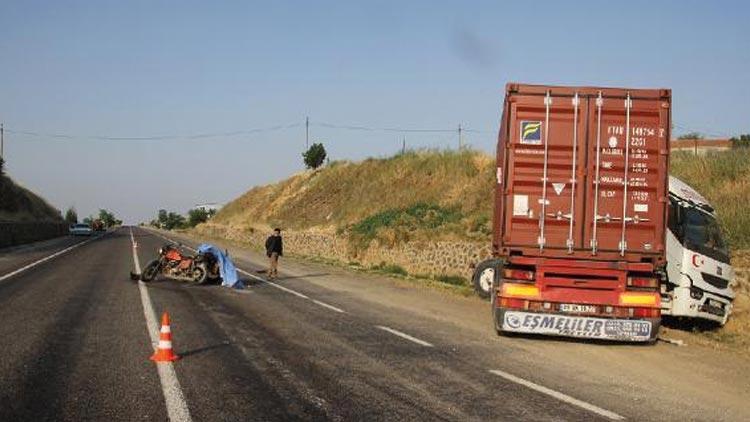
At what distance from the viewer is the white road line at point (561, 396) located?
690cm

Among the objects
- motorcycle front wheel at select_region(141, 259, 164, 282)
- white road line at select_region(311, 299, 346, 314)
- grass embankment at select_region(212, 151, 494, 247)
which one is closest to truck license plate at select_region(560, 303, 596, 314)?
white road line at select_region(311, 299, 346, 314)

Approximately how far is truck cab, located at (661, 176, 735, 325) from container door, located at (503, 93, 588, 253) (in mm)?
3085

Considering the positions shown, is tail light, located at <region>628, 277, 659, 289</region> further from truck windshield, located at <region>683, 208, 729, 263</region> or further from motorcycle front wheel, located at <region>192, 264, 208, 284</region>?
motorcycle front wheel, located at <region>192, 264, 208, 284</region>

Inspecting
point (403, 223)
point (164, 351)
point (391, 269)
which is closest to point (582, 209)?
point (164, 351)

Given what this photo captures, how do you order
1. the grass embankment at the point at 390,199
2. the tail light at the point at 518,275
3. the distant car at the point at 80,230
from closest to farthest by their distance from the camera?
the tail light at the point at 518,275
the grass embankment at the point at 390,199
the distant car at the point at 80,230

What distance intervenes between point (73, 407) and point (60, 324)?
5.54 m

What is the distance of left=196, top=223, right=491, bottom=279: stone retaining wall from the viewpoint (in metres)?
26.5

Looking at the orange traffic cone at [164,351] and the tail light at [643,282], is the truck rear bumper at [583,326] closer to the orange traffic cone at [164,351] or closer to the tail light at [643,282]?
the tail light at [643,282]

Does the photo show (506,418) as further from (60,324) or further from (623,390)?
(60,324)

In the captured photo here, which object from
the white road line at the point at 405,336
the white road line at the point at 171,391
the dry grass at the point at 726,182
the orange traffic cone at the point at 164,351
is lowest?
the white road line at the point at 171,391

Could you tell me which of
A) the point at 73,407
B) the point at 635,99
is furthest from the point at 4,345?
the point at 635,99

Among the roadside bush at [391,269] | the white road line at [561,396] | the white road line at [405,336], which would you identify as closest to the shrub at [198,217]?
the roadside bush at [391,269]

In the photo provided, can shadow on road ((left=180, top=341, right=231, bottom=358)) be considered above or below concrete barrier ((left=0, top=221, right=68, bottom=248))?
below

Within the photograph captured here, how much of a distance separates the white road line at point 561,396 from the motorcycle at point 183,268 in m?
12.9
